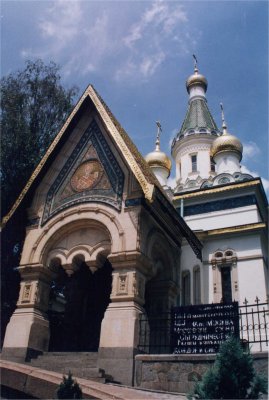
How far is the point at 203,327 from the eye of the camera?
9.31 metres

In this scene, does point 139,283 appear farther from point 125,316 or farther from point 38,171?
point 38,171

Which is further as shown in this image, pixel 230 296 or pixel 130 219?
pixel 230 296

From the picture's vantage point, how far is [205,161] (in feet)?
74.5

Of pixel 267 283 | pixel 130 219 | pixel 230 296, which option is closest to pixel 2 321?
Result: pixel 130 219

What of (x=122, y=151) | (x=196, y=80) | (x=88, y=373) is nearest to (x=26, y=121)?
(x=122, y=151)

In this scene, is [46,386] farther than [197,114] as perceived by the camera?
No

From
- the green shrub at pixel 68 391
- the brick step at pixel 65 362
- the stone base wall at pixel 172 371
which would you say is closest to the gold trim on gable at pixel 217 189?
the brick step at pixel 65 362

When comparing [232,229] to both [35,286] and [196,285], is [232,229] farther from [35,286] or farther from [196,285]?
[35,286]

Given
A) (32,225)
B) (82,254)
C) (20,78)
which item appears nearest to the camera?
(82,254)

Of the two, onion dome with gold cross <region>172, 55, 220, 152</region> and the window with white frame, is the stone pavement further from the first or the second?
onion dome with gold cross <region>172, 55, 220, 152</region>

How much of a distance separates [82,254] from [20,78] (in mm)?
8756

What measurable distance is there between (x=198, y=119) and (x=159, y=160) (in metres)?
4.03

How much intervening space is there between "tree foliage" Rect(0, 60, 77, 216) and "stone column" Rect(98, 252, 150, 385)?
597cm

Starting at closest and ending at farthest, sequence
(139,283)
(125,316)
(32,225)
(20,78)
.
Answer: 1. (125,316)
2. (139,283)
3. (32,225)
4. (20,78)
